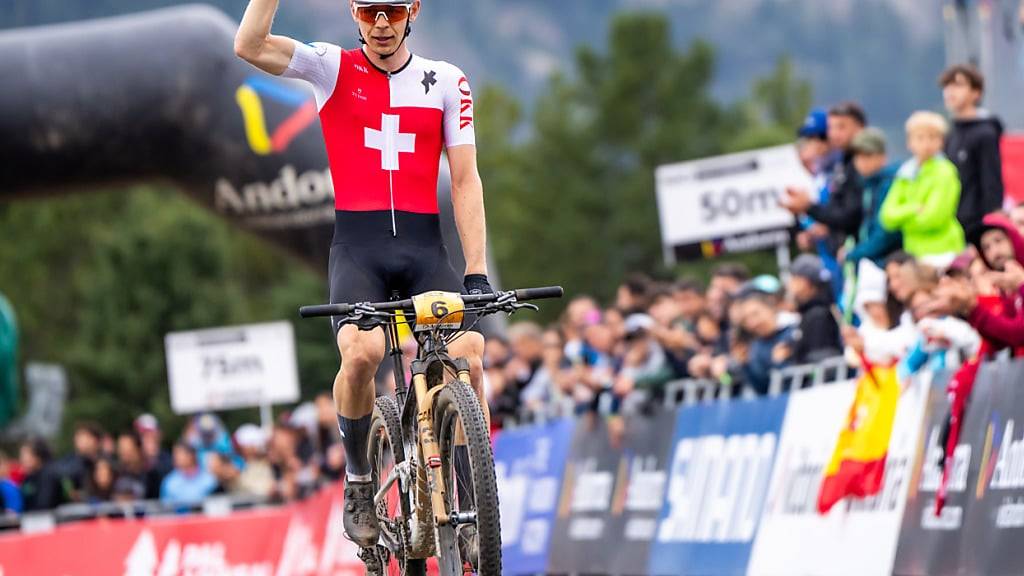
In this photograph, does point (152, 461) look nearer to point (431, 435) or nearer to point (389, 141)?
point (389, 141)

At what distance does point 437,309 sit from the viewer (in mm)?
7637

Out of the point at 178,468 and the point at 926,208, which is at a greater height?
the point at 926,208

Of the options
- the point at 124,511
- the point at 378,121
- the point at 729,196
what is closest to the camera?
the point at 378,121

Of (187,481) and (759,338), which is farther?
(187,481)

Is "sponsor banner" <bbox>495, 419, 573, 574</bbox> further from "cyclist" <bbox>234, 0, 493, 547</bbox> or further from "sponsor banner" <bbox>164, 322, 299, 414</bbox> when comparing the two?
"sponsor banner" <bbox>164, 322, 299, 414</bbox>

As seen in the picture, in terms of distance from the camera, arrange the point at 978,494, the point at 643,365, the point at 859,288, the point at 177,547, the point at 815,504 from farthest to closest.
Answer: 1. the point at 177,547
2. the point at 643,365
3. the point at 859,288
4. the point at 815,504
5. the point at 978,494

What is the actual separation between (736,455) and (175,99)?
30.7 feet

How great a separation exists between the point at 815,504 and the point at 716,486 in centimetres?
138

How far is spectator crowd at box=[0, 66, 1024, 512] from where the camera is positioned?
10180mm

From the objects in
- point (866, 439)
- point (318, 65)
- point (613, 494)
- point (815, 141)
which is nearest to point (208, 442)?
point (613, 494)

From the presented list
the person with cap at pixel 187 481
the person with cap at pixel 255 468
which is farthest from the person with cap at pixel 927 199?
the person with cap at pixel 187 481

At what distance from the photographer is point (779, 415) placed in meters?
11.8

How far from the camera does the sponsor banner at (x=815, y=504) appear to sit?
10.2 metres

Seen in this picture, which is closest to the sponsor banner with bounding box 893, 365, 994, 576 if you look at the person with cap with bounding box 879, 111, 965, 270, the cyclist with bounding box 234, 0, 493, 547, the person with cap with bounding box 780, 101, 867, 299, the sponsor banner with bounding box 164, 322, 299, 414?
the person with cap with bounding box 879, 111, 965, 270
